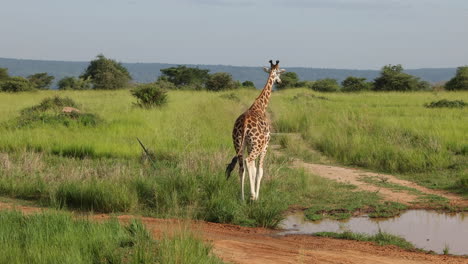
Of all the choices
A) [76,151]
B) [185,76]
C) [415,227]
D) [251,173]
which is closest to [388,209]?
[415,227]

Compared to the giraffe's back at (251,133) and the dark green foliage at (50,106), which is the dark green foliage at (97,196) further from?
the dark green foliage at (50,106)

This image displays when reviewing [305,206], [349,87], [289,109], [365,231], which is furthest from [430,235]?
[349,87]

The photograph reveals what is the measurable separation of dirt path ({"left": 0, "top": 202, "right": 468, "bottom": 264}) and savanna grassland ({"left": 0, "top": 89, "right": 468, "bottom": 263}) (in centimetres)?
36

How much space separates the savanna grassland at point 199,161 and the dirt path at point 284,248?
363 mm

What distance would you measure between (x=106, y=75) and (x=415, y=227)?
3576cm

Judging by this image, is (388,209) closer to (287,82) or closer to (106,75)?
(106,75)

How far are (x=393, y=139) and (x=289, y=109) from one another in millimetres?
6949

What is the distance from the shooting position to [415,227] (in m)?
8.66

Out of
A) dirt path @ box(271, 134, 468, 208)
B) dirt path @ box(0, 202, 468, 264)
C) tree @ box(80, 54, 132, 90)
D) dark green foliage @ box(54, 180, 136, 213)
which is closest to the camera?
dirt path @ box(0, 202, 468, 264)

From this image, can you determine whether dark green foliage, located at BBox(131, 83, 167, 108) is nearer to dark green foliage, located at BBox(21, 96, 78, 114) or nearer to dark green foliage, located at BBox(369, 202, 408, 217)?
dark green foliage, located at BBox(21, 96, 78, 114)

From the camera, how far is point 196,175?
Answer: 9.40 meters

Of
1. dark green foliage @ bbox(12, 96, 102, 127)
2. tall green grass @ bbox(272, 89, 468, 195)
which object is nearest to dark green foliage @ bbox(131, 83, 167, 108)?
tall green grass @ bbox(272, 89, 468, 195)

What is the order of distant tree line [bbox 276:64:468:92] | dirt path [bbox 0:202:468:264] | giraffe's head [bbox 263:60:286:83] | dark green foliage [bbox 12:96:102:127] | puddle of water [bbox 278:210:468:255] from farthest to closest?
distant tree line [bbox 276:64:468:92]
dark green foliage [bbox 12:96:102:127]
giraffe's head [bbox 263:60:286:83]
puddle of water [bbox 278:210:468:255]
dirt path [bbox 0:202:468:264]

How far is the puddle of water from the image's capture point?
7.93 m
